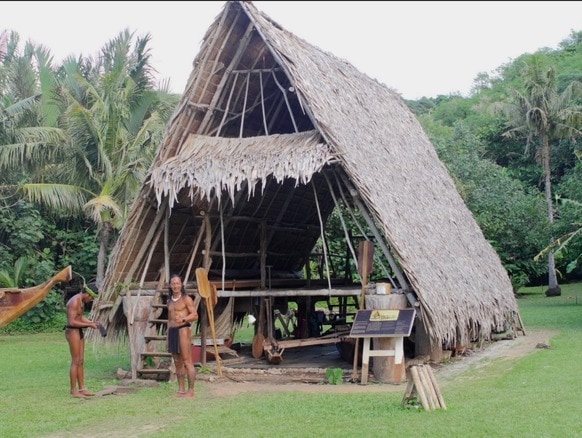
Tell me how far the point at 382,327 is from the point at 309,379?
1267 mm

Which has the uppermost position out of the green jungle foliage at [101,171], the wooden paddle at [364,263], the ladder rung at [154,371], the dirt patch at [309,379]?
the green jungle foliage at [101,171]

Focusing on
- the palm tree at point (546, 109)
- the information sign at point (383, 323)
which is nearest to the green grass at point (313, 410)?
the information sign at point (383, 323)

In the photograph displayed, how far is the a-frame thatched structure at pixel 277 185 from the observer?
9531mm

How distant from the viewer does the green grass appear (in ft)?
20.8

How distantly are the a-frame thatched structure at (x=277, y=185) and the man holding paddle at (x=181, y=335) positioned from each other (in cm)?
148

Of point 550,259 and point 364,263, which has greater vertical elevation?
point 364,263

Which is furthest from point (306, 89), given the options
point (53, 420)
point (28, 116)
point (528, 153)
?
point (528, 153)

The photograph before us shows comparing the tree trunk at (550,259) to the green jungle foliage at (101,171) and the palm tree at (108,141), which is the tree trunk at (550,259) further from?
the palm tree at (108,141)

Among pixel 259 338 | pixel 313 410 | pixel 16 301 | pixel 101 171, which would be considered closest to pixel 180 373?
pixel 313 410

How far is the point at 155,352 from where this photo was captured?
10055 mm

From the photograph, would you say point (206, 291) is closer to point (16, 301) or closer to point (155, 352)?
point (155, 352)

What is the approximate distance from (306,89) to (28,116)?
11724 mm

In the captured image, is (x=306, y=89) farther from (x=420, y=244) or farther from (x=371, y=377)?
(x=371, y=377)

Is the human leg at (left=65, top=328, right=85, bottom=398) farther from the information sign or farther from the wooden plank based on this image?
the information sign
